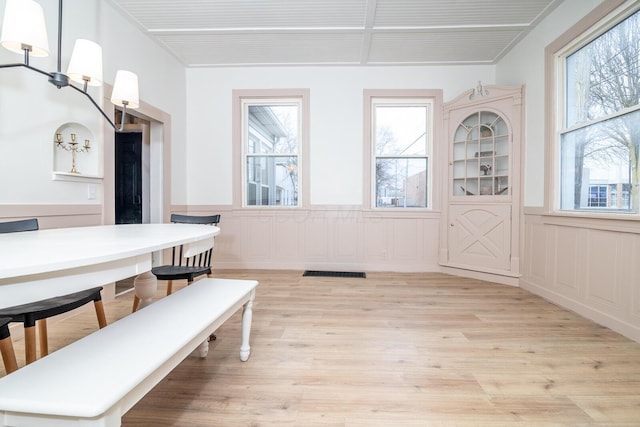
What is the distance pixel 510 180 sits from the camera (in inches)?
135

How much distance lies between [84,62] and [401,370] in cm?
295

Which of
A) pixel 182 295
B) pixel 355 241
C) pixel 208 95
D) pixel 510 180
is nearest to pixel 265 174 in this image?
pixel 208 95

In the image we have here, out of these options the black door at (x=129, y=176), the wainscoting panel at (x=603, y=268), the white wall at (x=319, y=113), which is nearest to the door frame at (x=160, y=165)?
the black door at (x=129, y=176)

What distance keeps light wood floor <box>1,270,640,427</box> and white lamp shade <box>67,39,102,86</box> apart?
186cm

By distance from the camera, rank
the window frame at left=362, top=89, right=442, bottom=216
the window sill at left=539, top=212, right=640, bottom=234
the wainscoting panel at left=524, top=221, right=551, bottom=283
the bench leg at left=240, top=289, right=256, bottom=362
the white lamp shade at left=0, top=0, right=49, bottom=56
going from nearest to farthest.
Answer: the white lamp shade at left=0, top=0, right=49, bottom=56, the bench leg at left=240, top=289, right=256, bottom=362, the window sill at left=539, top=212, right=640, bottom=234, the wainscoting panel at left=524, top=221, right=551, bottom=283, the window frame at left=362, top=89, right=442, bottom=216

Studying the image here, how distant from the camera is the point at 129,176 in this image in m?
3.92

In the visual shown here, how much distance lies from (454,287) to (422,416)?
2.27 metres

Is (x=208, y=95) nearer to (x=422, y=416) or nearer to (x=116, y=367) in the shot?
(x=116, y=367)

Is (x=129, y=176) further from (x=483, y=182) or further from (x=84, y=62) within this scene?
(x=483, y=182)

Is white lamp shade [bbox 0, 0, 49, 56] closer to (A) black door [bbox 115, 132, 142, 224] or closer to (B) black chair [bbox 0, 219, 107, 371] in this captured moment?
(B) black chair [bbox 0, 219, 107, 371]

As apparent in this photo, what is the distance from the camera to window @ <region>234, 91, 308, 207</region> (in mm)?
4156

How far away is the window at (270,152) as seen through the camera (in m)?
4.16

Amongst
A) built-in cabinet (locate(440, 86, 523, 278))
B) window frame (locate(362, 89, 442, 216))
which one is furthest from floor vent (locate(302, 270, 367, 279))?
built-in cabinet (locate(440, 86, 523, 278))

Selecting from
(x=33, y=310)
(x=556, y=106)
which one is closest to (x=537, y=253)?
(x=556, y=106)
